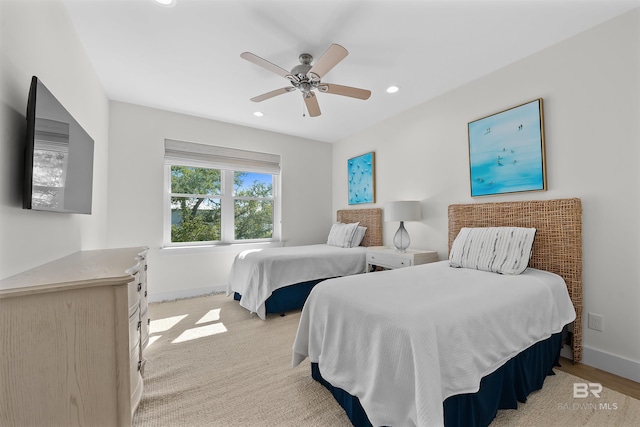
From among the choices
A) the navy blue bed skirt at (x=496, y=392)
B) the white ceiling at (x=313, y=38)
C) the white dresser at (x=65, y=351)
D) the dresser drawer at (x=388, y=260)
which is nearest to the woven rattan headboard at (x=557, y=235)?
the navy blue bed skirt at (x=496, y=392)

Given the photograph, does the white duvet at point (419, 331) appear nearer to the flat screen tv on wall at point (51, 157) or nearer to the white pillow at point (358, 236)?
the flat screen tv on wall at point (51, 157)

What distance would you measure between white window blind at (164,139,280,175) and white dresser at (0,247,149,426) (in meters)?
2.94

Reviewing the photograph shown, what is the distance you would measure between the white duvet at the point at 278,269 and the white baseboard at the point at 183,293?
1.75ft

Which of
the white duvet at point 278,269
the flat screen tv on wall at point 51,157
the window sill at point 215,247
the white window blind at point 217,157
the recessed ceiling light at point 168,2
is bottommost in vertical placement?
the white duvet at point 278,269

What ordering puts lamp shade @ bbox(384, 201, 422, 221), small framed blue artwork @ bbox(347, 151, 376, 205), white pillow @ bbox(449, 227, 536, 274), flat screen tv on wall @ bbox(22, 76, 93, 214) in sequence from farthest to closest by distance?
small framed blue artwork @ bbox(347, 151, 376, 205) → lamp shade @ bbox(384, 201, 422, 221) → white pillow @ bbox(449, 227, 536, 274) → flat screen tv on wall @ bbox(22, 76, 93, 214)

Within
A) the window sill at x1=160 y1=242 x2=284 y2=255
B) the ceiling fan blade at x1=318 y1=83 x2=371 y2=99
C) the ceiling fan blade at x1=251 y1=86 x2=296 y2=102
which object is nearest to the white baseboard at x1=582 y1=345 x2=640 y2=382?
the ceiling fan blade at x1=318 y1=83 x2=371 y2=99

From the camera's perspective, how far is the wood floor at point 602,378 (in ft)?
5.61

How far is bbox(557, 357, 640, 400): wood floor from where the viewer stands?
171 cm

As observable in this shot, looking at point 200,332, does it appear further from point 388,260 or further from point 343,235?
point 343,235

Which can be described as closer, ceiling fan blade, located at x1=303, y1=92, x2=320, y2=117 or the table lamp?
ceiling fan blade, located at x1=303, y1=92, x2=320, y2=117

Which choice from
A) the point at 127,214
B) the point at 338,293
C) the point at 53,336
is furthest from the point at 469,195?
the point at 127,214

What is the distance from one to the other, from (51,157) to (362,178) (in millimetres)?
3642

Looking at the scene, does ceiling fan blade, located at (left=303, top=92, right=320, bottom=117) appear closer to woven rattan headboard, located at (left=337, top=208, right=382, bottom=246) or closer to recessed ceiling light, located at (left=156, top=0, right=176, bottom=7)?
recessed ceiling light, located at (left=156, top=0, right=176, bottom=7)

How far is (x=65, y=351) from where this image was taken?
963mm
